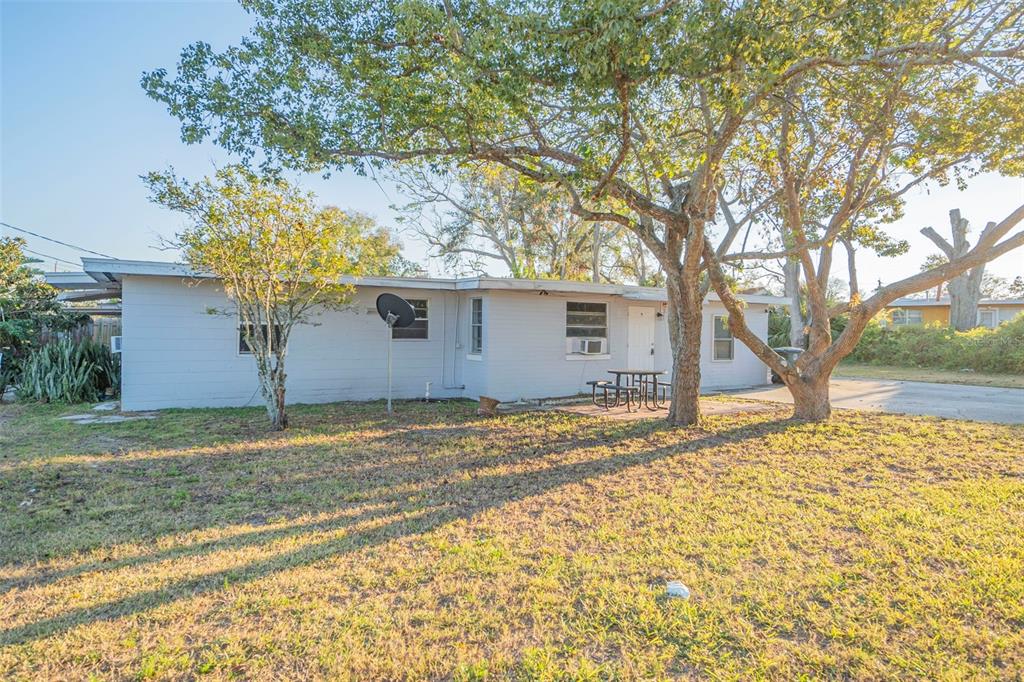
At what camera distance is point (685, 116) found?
798 cm

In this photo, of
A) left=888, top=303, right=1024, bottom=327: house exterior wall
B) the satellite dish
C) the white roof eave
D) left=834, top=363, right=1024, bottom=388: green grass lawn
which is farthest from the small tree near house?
left=888, top=303, right=1024, bottom=327: house exterior wall

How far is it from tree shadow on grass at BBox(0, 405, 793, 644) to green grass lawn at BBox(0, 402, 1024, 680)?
1.2 inches

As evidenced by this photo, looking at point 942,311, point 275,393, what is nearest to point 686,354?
point 275,393

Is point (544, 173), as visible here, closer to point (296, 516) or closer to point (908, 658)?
point (296, 516)

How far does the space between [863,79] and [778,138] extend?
2145 mm

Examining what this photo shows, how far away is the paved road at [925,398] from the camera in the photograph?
34.8 ft

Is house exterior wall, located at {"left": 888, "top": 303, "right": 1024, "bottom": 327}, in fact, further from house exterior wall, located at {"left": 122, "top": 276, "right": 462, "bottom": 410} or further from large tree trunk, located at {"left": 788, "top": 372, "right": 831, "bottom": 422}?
house exterior wall, located at {"left": 122, "top": 276, "right": 462, "bottom": 410}

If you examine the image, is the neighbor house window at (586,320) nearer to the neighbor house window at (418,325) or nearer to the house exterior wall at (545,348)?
the house exterior wall at (545,348)

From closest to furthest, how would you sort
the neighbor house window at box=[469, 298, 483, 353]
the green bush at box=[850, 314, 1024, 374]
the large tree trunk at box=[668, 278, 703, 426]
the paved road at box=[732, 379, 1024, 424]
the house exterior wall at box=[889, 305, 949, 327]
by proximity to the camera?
1. the large tree trunk at box=[668, 278, 703, 426]
2. the paved road at box=[732, 379, 1024, 424]
3. the neighbor house window at box=[469, 298, 483, 353]
4. the green bush at box=[850, 314, 1024, 374]
5. the house exterior wall at box=[889, 305, 949, 327]

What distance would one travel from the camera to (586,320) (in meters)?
13.0

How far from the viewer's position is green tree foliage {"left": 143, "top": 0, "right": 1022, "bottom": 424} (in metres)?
5.45

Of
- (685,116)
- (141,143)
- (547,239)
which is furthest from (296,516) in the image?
(547,239)

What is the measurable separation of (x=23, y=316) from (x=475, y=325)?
9.99 m

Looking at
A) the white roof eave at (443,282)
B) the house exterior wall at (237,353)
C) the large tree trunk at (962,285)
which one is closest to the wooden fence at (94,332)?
the white roof eave at (443,282)
